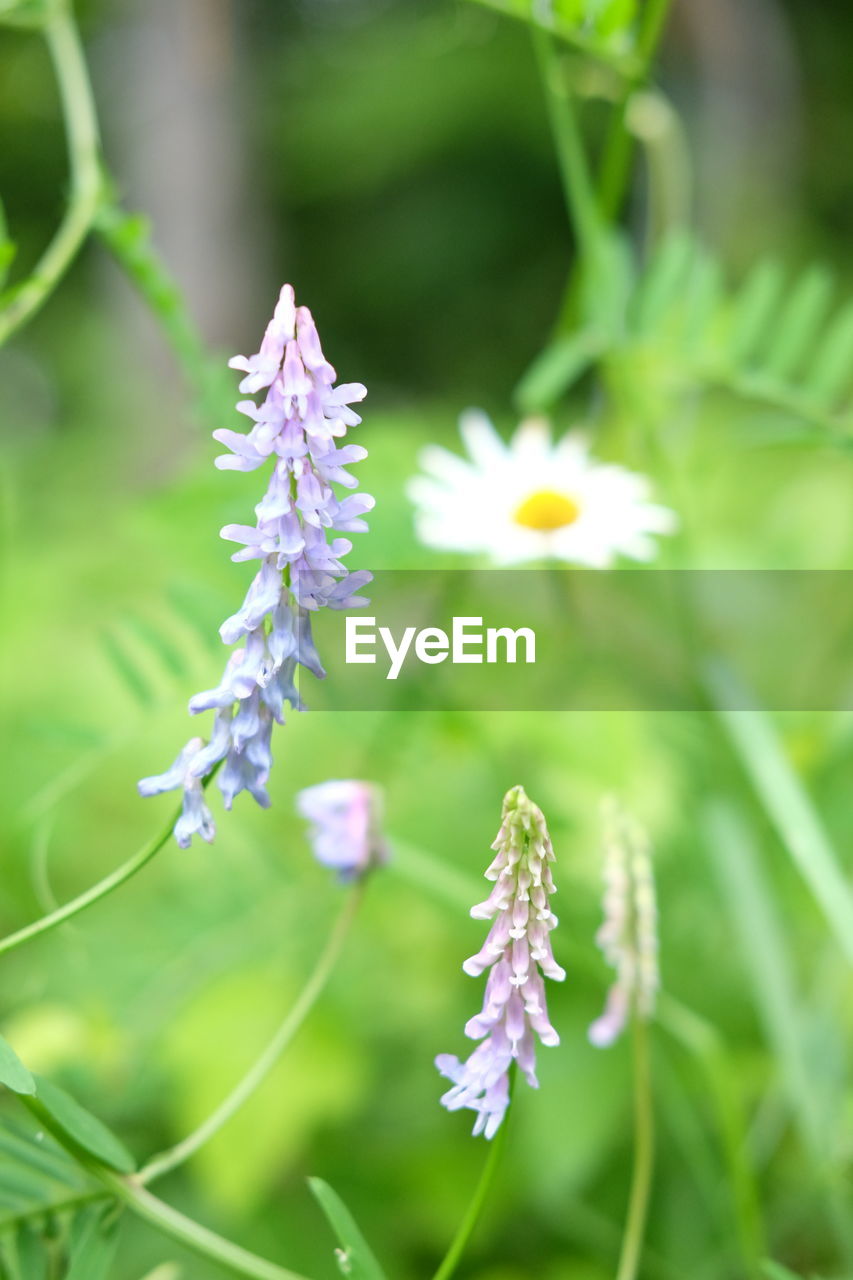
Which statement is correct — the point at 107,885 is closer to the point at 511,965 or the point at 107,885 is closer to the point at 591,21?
the point at 511,965

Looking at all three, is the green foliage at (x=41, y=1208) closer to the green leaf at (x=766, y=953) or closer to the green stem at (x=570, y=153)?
the green leaf at (x=766, y=953)

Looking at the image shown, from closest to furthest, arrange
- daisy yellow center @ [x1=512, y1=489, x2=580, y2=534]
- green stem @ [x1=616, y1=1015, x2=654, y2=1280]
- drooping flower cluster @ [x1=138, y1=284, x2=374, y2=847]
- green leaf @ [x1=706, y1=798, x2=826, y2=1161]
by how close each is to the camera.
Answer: drooping flower cluster @ [x1=138, y1=284, x2=374, y2=847]
green stem @ [x1=616, y1=1015, x2=654, y2=1280]
green leaf @ [x1=706, y1=798, x2=826, y2=1161]
daisy yellow center @ [x1=512, y1=489, x2=580, y2=534]

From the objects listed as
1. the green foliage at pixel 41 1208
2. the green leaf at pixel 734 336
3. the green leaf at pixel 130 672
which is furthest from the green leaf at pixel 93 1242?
the green leaf at pixel 734 336

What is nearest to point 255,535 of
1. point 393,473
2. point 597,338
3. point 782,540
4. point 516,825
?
point 516,825

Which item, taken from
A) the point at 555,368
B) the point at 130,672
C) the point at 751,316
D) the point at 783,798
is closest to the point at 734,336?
the point at 751,316

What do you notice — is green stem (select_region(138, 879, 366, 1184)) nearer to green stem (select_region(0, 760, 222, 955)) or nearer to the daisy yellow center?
green stem (select_region(0, 760, 222, 955))

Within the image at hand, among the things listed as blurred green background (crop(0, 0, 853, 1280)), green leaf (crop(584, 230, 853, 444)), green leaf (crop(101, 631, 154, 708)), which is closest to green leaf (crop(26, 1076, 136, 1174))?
blurred green background (crop(0, 0, 853, 1280))
